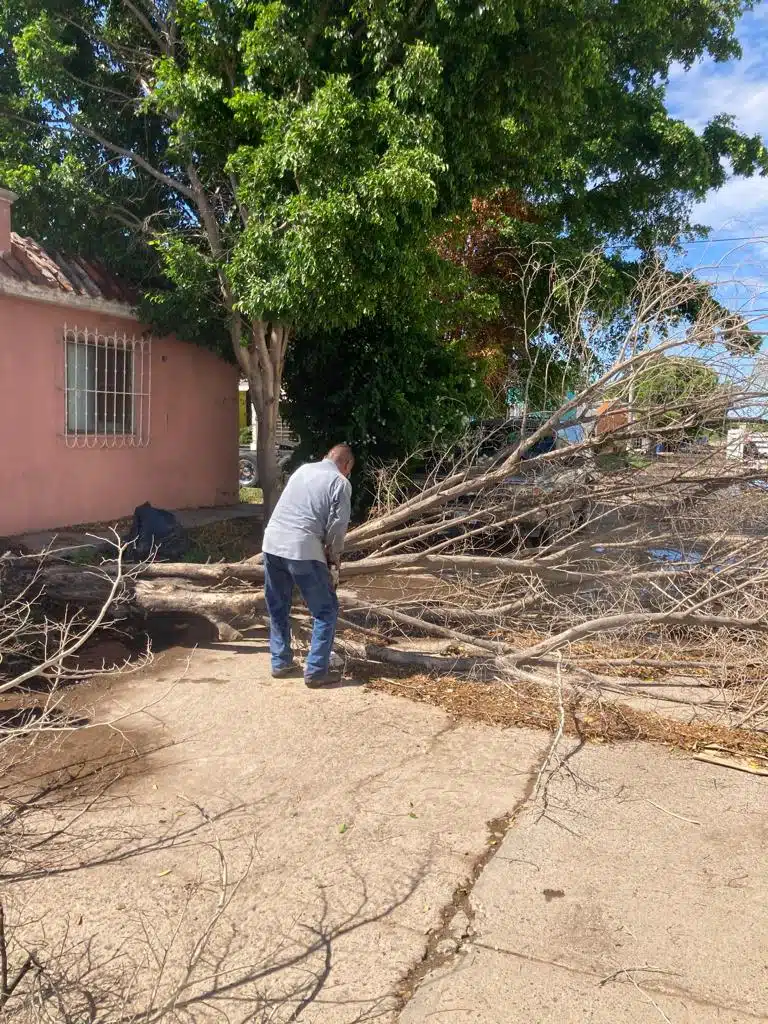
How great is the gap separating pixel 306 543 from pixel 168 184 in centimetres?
611

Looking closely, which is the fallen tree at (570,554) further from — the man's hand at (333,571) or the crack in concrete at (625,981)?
the crack in concrete at (625,981)

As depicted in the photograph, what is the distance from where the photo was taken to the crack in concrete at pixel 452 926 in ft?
8.63

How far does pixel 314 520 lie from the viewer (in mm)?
5367

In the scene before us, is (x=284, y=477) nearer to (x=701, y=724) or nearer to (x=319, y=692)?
(x=319, y=692)

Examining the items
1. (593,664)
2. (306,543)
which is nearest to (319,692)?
(306,543)

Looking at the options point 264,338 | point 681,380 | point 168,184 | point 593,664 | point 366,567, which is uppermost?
point 168,184

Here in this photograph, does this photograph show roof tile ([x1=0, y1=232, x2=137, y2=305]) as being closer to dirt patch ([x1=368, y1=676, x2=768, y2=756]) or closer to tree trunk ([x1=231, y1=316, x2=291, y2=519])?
tree trunk ([x1=231, y1=316, x2=291, y2=519])

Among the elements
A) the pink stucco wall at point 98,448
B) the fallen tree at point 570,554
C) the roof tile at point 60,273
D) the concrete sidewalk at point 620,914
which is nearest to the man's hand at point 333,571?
the fallen tree at point 570,554

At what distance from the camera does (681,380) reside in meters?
6.16

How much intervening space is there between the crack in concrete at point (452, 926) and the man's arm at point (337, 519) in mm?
2197

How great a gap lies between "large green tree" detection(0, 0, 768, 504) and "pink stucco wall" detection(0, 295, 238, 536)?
4.31ft

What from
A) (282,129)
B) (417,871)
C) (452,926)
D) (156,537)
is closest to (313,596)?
(417,871)

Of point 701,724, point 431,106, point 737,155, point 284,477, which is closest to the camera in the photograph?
point 701,724

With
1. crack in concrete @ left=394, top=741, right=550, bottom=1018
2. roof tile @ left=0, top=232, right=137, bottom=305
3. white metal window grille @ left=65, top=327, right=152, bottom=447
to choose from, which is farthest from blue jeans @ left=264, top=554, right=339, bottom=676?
white metal window grille @ left=65, top=327, right=152, bottom=447
